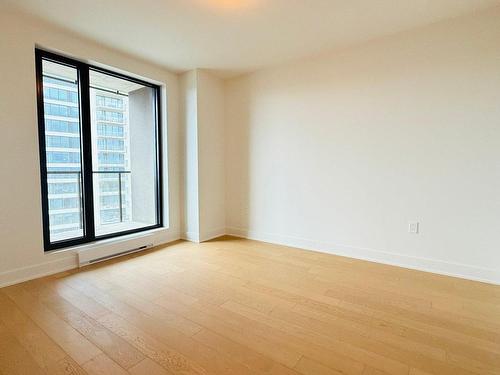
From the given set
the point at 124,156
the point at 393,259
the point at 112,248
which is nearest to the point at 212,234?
the point at 112,248

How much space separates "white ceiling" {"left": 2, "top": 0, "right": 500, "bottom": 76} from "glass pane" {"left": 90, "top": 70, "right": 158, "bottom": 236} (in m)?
0.78

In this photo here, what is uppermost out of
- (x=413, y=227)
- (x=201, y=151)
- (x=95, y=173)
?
(x=201, y=151)

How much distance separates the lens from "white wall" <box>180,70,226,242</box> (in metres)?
3.71

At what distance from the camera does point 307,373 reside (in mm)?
1318

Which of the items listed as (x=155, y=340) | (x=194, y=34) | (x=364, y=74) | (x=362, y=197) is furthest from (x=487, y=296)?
(x=194, y=34)

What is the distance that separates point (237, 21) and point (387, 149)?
2069 millimetres

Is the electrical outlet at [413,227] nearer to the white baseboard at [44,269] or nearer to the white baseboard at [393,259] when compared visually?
the white baseboard at [393,259]

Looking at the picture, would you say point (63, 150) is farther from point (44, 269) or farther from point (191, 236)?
point (191, 236)

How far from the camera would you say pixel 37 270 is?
251 cm

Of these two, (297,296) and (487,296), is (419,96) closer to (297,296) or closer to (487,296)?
(487,296)

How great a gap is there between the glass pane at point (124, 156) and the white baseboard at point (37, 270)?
0.63m

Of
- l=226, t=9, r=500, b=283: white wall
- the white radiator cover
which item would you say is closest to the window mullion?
the white radiator cover

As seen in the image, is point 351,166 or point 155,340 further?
point 351,166

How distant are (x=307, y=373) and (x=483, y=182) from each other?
2394mm
